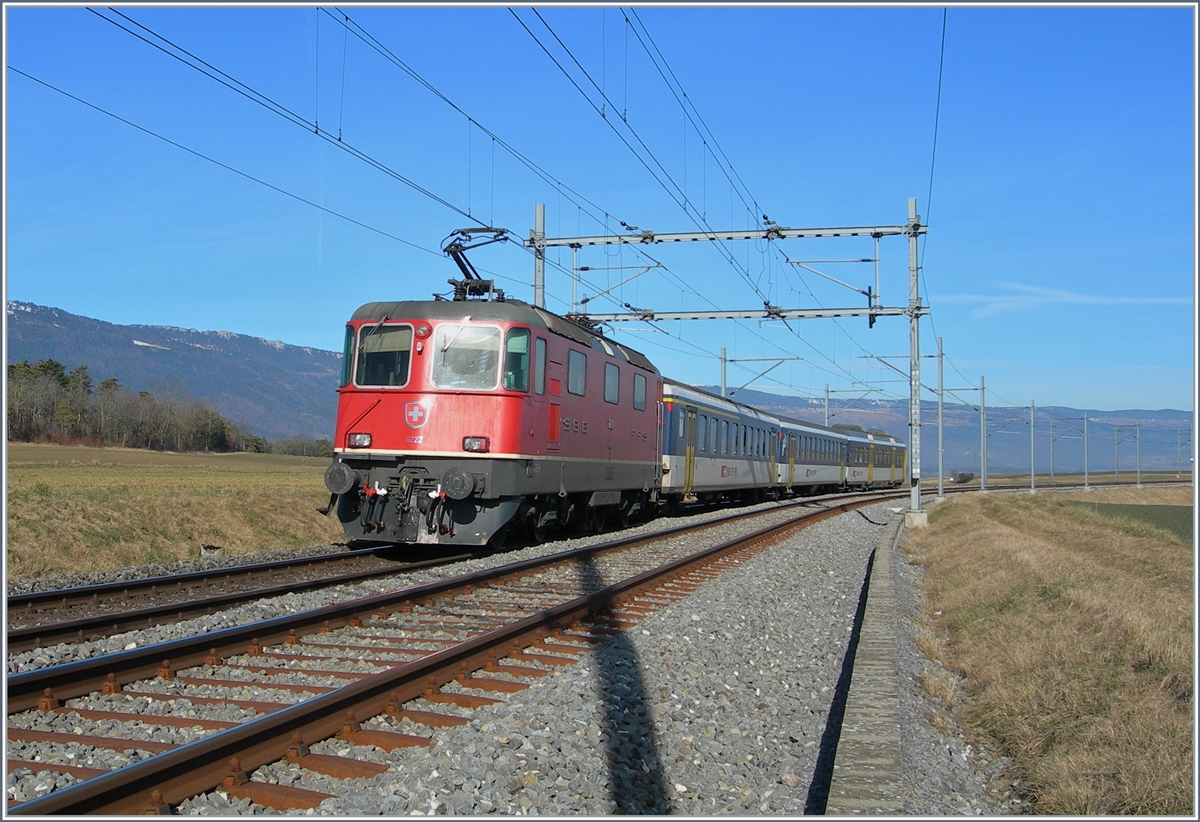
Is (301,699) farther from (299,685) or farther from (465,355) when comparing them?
(465,355)

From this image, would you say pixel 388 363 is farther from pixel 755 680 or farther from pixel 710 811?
pixel 710 811

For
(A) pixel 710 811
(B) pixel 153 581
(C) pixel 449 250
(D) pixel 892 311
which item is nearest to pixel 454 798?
(A) pixel 710 811

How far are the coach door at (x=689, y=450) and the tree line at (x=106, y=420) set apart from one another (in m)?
59.5

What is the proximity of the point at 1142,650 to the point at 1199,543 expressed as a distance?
2246mm

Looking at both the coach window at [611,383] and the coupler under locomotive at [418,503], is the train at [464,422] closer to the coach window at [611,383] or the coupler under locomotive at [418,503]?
the coupler under locomotive at [418,503]

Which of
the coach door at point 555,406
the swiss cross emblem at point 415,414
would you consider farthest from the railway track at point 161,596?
the coach door at point 555,406

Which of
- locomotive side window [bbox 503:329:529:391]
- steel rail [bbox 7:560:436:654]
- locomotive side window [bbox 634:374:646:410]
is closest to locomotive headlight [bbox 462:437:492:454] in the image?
locomotive side window [bbox 503:329:529:391]

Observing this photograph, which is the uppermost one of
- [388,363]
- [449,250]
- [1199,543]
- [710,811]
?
[449,250]

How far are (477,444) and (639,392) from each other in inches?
257

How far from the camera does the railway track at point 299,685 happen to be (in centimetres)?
425

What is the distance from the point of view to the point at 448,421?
12797mm

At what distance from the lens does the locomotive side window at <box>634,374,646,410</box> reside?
60.3ft

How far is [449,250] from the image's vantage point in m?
14.3

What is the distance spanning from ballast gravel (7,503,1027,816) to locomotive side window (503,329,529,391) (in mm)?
4682
